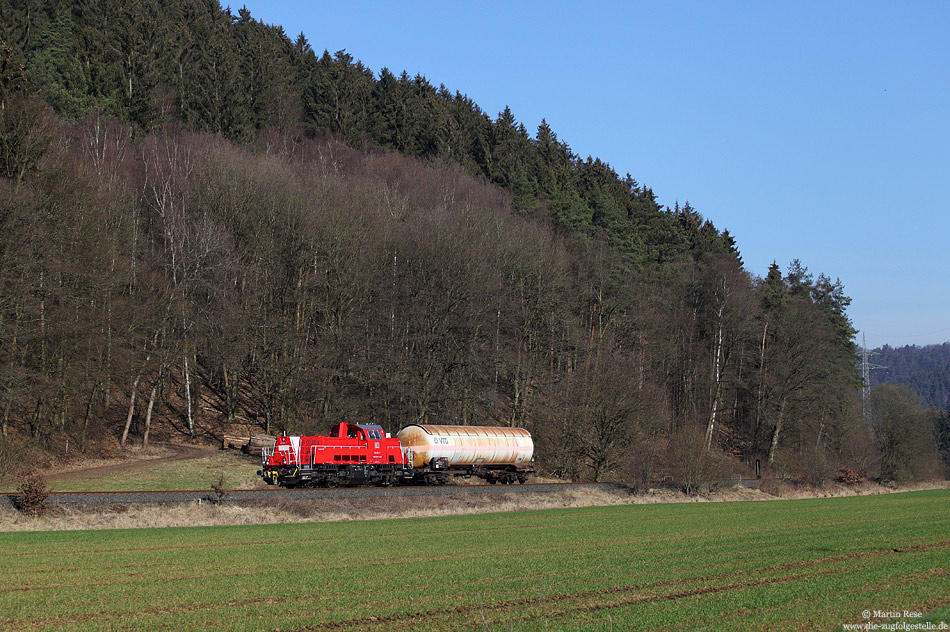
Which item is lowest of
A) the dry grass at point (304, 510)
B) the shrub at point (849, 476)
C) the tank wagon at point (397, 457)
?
the shrub at point (849, 476)

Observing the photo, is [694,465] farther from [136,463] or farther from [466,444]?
[136,463]

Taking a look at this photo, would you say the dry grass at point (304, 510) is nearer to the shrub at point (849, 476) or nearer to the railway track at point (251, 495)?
the railway track at point (251, 495)

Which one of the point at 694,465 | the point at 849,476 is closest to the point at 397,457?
the point at 694,465

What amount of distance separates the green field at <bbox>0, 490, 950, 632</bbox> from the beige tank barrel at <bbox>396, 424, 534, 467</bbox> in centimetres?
1380

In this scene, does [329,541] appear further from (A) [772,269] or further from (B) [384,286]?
(A) [772,269]

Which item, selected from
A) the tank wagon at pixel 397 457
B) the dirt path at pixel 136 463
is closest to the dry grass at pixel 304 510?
the tank wagon at pixel 397 457

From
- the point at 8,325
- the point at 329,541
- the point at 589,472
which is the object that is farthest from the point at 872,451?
the point at 8,325

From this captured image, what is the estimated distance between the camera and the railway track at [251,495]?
86.7 ft

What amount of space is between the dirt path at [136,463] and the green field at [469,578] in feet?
51.7

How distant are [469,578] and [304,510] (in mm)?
15457

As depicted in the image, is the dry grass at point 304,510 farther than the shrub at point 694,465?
No

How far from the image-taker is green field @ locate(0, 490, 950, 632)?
37.0ft

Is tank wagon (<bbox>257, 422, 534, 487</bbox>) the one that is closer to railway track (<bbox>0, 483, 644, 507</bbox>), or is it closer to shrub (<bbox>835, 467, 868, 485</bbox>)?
railway track (<bbox>0, 483, 644, 507</bbox>)

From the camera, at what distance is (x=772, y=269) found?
310ft
